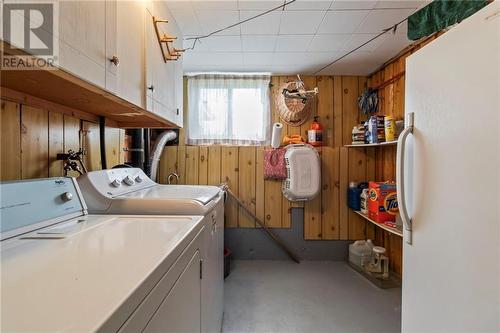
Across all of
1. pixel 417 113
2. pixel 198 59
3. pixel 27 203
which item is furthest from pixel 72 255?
pixel 198 59

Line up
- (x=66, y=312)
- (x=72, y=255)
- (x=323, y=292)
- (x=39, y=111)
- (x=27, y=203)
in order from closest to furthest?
(x=66, y=312) → (x=72, y=255) → (x=27, y=203) → (x=39, y=111) → (x=323, y=292)

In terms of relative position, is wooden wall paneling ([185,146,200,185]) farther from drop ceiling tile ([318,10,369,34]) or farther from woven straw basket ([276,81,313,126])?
drop ceiling tile ([318,10,369,34])

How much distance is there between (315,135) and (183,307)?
2500 mm

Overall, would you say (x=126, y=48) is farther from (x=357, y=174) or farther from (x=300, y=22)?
(x=357, y=174)

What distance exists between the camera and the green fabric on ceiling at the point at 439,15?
4.78ft

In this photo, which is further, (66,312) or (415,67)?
(415,67)

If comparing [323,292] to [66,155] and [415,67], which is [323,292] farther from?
[66,155]

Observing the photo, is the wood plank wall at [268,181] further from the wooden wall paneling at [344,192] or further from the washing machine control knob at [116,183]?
the washing machine control knob at [116,183]

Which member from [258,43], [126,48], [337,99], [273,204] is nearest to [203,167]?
[273,204]

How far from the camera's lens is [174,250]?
72 cm

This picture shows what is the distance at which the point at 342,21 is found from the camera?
6.36 feet

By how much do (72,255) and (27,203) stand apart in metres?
0.40

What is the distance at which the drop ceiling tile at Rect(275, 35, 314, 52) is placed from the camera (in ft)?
7.14

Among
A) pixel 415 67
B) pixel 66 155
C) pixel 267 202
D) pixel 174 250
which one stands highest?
pixel 415 67
